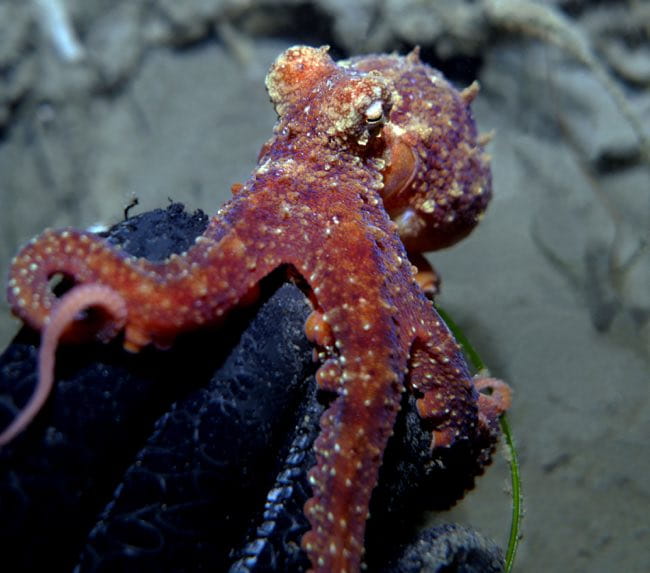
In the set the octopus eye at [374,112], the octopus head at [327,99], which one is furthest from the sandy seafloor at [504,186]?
the octopus eye at [374,112]

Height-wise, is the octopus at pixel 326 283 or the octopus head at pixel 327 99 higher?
the octopus head at pixel 327 99

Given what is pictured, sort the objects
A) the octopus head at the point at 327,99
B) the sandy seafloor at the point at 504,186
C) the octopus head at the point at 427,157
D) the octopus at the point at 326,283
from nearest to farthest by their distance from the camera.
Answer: the octopus at the point at 326,283 → the octopus head at the point at 327,99 → the octopus head at the point at 427,157 → the sandy seafloor at the point at 504,186

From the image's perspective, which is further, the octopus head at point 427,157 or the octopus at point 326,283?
the octopus head at point 427,157

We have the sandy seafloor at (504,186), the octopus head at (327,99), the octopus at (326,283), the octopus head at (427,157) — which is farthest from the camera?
the sandy seafloor at (504,186)

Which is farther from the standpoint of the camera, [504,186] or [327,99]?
[504,186]

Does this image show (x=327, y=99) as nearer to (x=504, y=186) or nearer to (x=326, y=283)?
(x=326, y=283)

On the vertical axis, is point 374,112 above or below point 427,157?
below

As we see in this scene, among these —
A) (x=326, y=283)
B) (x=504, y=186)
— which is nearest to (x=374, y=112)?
(x=326, y=283)

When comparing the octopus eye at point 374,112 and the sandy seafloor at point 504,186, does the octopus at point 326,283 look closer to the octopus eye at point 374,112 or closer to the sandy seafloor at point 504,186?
the octopus eye at point 374,112
